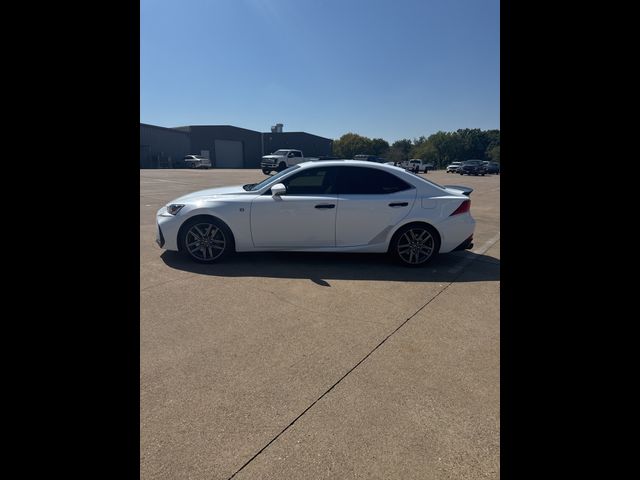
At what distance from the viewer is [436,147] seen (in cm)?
9506

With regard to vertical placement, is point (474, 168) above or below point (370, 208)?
above

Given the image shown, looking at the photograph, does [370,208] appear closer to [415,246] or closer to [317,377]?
[415,246]

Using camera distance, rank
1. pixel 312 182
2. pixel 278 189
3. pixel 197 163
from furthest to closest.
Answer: pixel 197 163 → pixel 312 182 → pixel 278 189

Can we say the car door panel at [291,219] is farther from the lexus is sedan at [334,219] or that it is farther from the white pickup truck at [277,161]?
the white pickup truck at [277,161]

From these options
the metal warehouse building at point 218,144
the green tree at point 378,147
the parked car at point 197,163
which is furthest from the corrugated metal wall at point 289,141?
the green tree at point 378,147

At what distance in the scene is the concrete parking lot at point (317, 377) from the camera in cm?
189

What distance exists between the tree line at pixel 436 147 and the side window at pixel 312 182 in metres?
75.5

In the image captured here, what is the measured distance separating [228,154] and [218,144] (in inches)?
90.0

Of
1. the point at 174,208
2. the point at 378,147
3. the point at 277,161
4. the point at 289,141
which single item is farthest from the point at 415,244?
the point at 378,147
